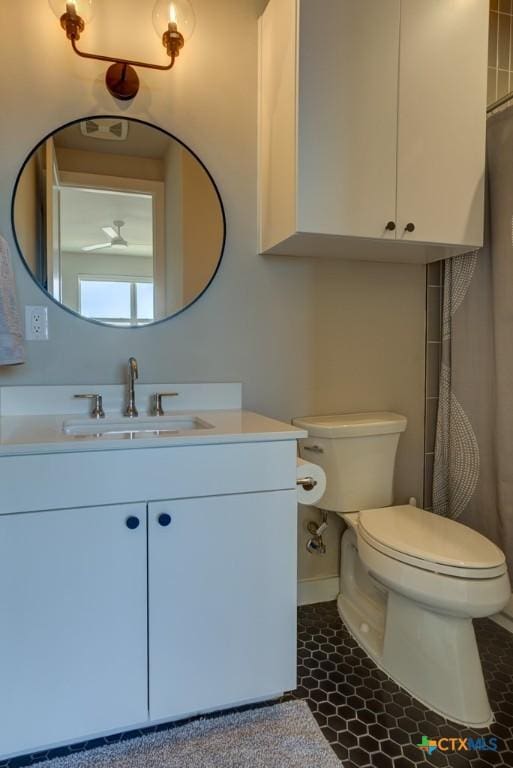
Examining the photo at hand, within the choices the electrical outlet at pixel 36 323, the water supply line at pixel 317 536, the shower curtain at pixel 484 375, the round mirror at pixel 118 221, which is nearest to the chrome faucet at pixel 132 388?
the round mirror at pixel 118 221

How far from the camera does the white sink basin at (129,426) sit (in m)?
1.38

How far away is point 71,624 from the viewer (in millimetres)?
1096

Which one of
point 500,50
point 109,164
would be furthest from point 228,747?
point 500,50

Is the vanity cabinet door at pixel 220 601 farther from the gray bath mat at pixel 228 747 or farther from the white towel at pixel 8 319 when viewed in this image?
the white towel at pixel 8 319

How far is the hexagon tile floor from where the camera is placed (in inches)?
45.6

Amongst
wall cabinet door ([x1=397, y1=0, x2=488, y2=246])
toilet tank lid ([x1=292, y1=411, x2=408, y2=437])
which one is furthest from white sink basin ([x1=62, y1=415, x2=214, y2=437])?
wall cabinet door ([x1=397, y1=0, x2=488, y2=246])

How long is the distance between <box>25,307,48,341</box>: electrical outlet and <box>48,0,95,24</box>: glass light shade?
897mm

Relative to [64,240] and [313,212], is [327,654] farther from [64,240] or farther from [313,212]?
[64,240]

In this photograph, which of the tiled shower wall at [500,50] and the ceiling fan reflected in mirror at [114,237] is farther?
the tiled shower wall at [500,50]

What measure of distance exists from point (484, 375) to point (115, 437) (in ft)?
4.50

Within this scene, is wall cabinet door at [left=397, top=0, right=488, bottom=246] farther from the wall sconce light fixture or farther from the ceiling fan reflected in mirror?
the ceiling fan reflected in mirror

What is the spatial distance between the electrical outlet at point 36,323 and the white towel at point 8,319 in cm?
13

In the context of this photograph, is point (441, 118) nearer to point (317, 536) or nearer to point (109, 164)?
point (109, 164)

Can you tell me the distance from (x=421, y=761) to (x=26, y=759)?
979mm
